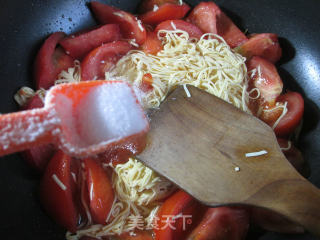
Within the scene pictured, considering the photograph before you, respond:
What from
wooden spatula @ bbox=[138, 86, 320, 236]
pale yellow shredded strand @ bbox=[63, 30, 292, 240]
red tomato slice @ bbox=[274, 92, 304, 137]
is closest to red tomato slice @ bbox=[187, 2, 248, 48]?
pale yellow shredded strand @ bbox=[63, 30, 292, 240]

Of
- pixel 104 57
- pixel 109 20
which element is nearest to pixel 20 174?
pixel 104 57

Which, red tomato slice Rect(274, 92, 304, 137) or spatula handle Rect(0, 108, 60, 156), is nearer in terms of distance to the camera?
spatula handle Rect(0, 108, 60, 156)

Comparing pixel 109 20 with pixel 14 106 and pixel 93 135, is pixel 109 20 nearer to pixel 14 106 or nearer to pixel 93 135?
pixel 14 106

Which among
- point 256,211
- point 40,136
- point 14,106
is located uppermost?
point 40,136

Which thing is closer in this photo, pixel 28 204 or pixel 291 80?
pixel 28 204

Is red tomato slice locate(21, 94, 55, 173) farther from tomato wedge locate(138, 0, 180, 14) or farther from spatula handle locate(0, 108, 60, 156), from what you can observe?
tomato wedge locate(138, 0, 180, 14)

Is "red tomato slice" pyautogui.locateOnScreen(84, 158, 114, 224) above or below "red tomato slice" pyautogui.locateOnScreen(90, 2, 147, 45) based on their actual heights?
below

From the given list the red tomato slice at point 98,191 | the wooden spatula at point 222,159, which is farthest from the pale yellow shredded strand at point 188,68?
the red tomato slice at point 98,191

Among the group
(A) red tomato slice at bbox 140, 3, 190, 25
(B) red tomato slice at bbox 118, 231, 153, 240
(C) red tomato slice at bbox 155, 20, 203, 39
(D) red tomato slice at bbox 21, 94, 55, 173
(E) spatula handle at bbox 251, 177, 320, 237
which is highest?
(A) red tomato slice at bbox 140, 3, 190, 25
